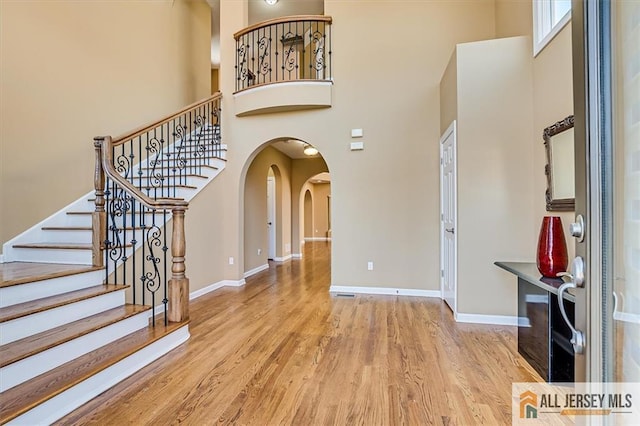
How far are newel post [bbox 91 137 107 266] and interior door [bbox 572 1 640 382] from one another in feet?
10.5

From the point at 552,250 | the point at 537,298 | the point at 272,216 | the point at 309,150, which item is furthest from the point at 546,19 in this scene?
the point at 272,216

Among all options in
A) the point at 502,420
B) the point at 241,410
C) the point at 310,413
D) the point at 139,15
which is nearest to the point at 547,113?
the point at 502,420

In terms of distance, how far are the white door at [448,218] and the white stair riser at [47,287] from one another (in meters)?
3.48

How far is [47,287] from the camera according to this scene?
7.52 ft

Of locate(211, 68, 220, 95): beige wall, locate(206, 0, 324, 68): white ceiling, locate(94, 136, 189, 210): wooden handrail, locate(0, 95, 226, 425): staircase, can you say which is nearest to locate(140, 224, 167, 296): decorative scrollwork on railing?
locate(0, 95, 226, 425): staircase

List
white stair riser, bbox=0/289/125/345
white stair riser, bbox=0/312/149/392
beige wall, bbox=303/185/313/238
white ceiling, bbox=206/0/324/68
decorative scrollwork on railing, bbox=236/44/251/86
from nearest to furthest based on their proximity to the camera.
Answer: white stair riser, bbox=0/312/149/392
white stair riser, bbox=0/289/125/345
decorative scrollwork on railing, bbox=236/44/251/86
white ceiling, bbox=206/0/324/68
beige wall, bbox=303/185/313/238

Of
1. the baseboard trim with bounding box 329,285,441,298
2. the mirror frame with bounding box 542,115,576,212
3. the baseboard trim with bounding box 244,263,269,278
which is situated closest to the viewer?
the mirror frame with bounding box 542,115,576,212

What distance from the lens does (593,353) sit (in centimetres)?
81

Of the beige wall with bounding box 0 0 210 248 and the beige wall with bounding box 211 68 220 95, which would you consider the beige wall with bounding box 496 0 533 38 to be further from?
the beige wall with bounding box 211 68 220 95

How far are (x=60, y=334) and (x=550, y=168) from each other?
396 centimetres

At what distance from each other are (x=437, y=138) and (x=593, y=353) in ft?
12.5

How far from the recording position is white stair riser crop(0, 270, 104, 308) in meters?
2.08

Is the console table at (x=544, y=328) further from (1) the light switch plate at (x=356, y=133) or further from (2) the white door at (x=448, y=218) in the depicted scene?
(1) the light switch plate at (x=356, y=133)

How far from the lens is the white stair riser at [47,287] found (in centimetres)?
208
